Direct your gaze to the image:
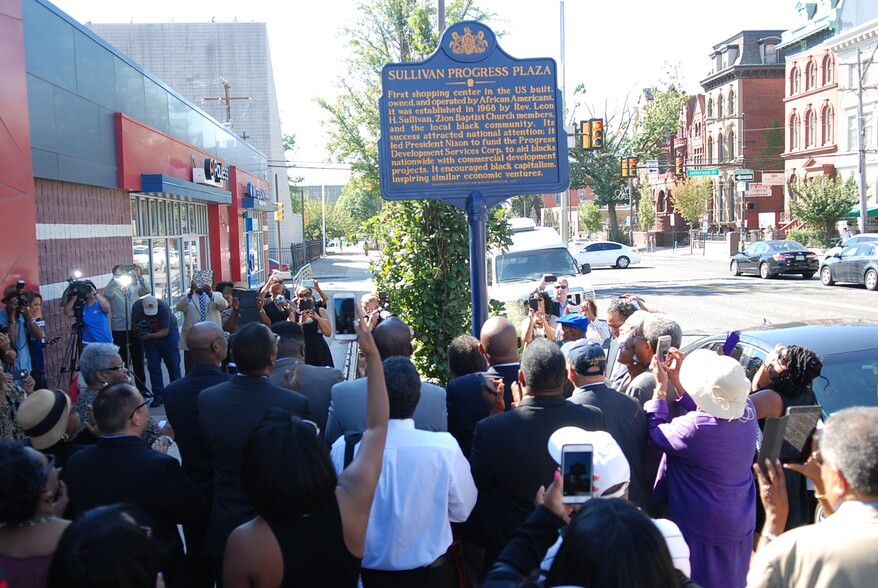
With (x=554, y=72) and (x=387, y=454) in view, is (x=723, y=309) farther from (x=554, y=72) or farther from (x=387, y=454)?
(x=387, y=454)

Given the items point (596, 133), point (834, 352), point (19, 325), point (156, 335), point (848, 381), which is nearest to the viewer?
point (848, 381)

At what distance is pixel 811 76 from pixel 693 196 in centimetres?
1277

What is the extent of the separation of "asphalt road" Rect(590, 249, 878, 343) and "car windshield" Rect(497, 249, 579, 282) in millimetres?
→ 2626

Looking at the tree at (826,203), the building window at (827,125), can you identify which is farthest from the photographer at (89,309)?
the building window at (827,125)

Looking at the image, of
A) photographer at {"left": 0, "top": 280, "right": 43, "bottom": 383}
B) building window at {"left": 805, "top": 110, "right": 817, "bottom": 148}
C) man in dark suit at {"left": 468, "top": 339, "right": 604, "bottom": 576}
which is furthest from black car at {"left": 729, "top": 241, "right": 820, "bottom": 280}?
man in dark suit at {"left": 468, "top": 339, "right": 604, "bottom": 576}

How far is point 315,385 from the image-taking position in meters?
4.79

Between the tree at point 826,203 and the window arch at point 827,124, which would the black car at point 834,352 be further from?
the window arch at point 827,124

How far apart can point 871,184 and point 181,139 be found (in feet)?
133

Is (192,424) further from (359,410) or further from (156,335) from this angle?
(156,335)

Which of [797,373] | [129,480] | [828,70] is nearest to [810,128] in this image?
[828,70]

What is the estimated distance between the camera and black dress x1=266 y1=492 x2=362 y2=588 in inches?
100

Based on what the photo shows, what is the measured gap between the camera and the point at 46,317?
32.5 feet

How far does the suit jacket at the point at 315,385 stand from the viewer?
15.6ft

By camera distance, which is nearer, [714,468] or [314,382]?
[714,468]
